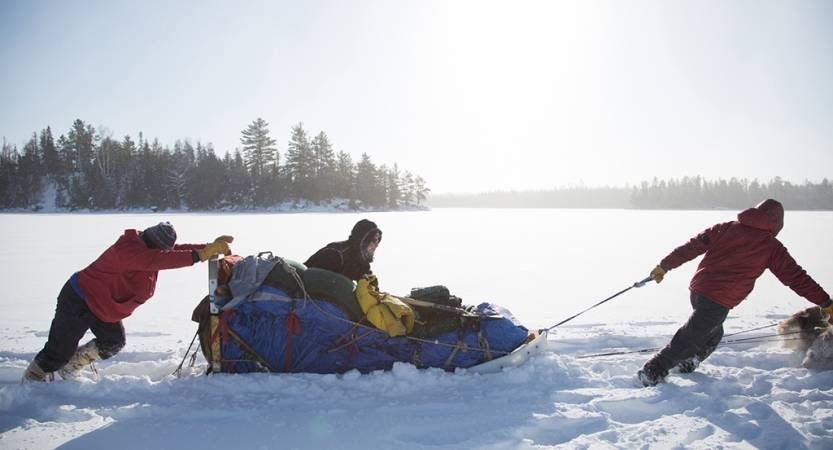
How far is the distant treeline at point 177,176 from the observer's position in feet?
136

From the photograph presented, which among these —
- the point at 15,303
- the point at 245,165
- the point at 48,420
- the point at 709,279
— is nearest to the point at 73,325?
the point at 48,420

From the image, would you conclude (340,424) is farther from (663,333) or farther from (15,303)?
(15,303)

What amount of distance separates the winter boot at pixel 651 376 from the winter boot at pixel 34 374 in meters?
4.44

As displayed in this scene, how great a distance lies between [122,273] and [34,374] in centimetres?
97

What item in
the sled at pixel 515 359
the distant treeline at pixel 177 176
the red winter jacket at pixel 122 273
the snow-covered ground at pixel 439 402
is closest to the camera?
the snow-covered ground at pixel 439 402

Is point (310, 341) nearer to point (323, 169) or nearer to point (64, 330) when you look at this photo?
point (64, 330)

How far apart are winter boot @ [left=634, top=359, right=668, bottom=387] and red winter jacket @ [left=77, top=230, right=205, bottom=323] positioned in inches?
135

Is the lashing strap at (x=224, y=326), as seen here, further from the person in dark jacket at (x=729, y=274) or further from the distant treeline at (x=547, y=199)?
the distant treeline at (x=547, y=199)

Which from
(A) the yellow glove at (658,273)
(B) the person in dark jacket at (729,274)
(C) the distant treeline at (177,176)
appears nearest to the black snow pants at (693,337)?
(B) the person in dark jacket at (729,274)

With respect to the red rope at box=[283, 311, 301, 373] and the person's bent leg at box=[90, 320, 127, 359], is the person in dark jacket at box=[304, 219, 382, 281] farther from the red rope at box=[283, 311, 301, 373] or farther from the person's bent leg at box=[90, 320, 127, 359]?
the person's bent leg at box=[90, 320, 127, 359]

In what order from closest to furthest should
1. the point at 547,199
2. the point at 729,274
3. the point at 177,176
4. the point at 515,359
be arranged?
the point at 729,274 → the point at 515,359 → the point at 177,176 → the point at 547,199

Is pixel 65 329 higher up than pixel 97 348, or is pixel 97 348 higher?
pixel 65 329

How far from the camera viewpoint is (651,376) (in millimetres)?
2873

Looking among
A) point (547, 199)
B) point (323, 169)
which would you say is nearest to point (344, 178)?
point (323, 169)
